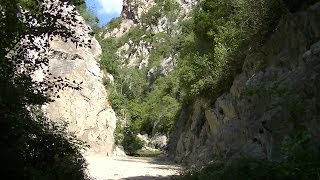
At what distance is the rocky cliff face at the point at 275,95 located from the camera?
22.5ft

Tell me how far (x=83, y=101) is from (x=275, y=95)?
2368cm

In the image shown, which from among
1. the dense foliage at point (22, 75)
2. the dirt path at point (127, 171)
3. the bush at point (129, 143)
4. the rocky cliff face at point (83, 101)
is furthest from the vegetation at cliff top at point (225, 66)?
the rocky cliff face at point (83, 101)

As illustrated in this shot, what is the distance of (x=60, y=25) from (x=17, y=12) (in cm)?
80

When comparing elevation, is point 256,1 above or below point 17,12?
above

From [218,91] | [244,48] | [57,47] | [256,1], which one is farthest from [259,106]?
[57,47]

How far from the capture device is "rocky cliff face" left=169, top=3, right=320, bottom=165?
6.84 meters

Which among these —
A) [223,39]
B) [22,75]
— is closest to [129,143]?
[223,39]

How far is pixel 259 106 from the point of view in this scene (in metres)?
12.9

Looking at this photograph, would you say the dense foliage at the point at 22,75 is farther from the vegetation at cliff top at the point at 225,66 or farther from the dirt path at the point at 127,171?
the dirt path at the point at 127,171

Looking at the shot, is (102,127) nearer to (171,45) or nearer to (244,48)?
(244,48)

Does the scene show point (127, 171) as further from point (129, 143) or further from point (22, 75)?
point (129, 143)

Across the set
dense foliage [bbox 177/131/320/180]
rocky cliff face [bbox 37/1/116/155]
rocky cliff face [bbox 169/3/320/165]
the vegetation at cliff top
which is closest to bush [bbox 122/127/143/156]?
the vegetation at cliff top

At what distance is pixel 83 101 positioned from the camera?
Answer: 30.3m

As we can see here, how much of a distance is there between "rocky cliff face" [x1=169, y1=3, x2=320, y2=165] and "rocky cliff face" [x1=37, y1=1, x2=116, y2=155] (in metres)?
10.3
